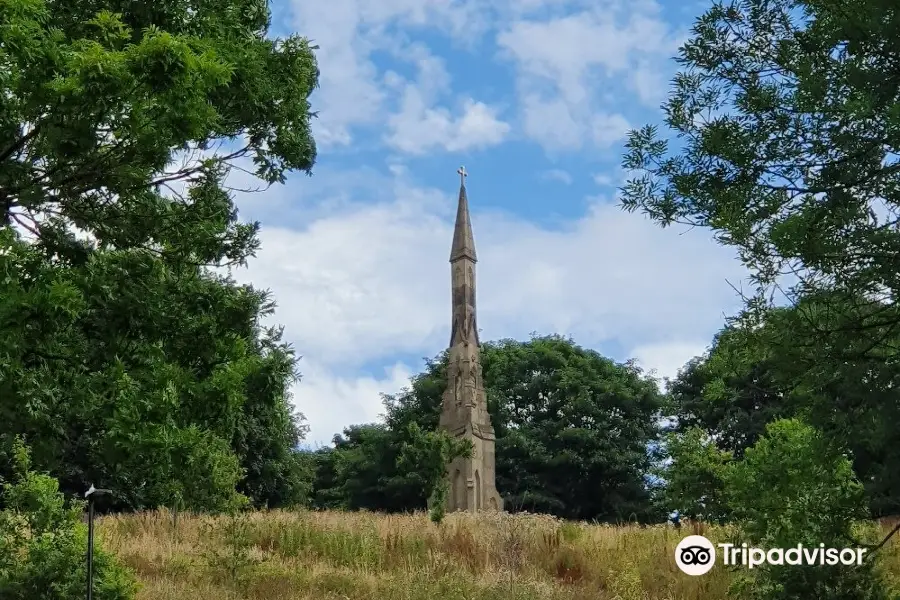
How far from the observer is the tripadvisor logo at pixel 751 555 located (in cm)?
1042

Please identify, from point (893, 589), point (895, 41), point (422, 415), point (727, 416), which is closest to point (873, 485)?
point (895, 41)

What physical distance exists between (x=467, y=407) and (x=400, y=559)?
16210 millimetres

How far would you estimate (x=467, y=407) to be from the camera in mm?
30812

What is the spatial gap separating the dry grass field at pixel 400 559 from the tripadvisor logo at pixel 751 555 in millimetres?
247

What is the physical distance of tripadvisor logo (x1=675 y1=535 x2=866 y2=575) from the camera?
10.4 meters

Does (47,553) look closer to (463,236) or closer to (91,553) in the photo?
(91,553)

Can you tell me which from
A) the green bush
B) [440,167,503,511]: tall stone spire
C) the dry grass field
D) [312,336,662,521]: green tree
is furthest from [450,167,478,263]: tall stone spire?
the green bush

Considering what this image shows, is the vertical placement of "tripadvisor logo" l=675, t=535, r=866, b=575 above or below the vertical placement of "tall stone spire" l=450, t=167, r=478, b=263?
below

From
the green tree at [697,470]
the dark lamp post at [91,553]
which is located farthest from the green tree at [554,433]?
the dark lamp post at [91,553]

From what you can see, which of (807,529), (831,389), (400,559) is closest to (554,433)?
(400,559)

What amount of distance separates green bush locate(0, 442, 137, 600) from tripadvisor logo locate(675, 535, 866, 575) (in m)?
7.16

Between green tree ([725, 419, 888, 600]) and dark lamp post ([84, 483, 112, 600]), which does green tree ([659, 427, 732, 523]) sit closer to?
green tree ([725, 419, 888, 600])

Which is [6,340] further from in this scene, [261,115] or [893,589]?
[893,589]

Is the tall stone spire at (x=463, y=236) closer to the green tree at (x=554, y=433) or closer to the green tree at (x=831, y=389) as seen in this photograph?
the green tree at (x=554, y=433)
